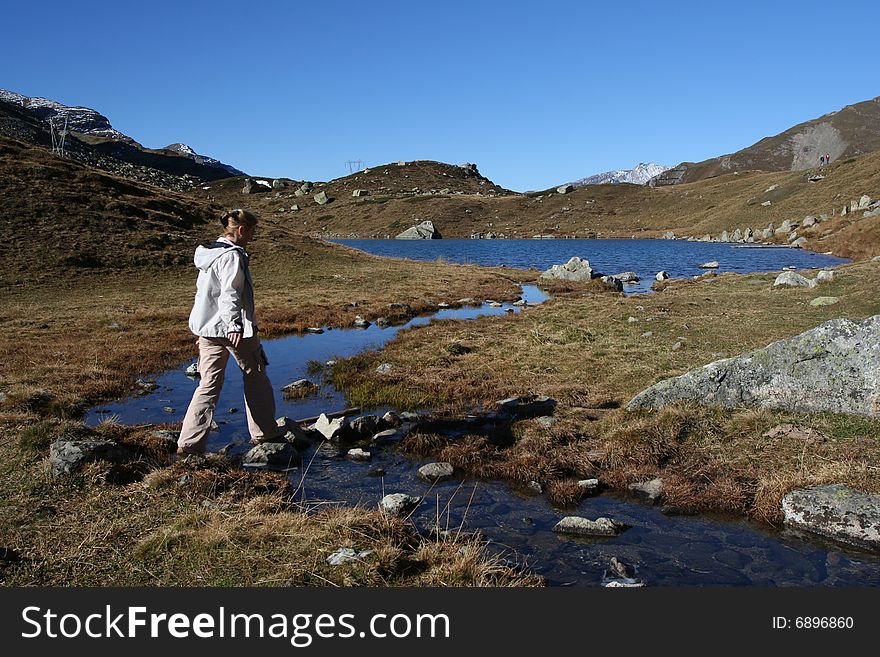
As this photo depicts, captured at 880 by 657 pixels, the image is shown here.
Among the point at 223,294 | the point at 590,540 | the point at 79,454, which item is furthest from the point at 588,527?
the point at 79,454

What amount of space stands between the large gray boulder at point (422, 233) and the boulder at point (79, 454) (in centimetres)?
13638

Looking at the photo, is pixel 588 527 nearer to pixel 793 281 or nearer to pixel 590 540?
pixel 590 540

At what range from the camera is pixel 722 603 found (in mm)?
5625

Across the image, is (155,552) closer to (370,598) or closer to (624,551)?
(370,598)

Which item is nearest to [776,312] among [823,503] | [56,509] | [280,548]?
[823,503]

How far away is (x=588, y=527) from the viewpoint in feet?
26.6

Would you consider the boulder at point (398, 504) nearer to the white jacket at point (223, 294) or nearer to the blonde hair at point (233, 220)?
the white jacket at point (223, 294)

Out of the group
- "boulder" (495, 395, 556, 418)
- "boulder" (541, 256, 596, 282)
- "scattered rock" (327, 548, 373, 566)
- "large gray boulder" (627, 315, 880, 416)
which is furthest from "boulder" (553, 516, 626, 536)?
"boulder" (541, 256, 596, 282)

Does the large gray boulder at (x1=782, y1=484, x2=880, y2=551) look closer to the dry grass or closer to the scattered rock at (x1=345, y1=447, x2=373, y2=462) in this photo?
the dry grass

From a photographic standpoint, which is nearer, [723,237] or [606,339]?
[606,339]

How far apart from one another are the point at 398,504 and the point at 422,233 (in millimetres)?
138176

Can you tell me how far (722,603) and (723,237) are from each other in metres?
122

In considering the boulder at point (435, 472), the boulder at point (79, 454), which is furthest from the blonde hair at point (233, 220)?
the boulder at point (435, 472)

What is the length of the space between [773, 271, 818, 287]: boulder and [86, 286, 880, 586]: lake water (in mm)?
29042
